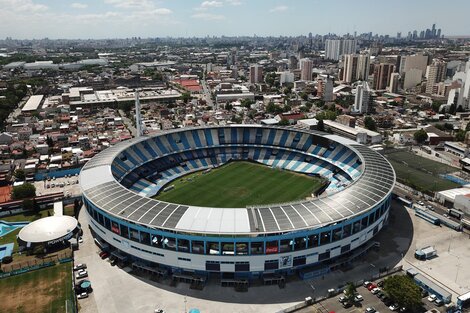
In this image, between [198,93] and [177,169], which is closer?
[177,169]

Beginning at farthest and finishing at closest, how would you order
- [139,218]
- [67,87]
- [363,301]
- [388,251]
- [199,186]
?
1. [67,87]
2. [199,186]
3. [388,251]
4. [139,218]
5. [363,301]

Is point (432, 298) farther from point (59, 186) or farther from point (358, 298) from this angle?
point (59, 186)

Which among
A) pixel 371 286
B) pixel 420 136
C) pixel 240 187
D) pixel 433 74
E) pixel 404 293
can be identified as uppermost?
pixel 433 74

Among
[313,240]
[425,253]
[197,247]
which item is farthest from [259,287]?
[425,253]

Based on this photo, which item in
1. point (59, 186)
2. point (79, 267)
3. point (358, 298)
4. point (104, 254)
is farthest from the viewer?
point (59, 186)

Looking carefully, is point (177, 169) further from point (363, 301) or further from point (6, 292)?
point (363, 301)

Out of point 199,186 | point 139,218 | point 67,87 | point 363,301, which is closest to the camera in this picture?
point 363,301

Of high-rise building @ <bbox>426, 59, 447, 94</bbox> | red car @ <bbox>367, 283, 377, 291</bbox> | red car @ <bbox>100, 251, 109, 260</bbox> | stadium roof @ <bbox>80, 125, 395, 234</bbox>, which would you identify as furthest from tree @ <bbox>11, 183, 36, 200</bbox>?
high-rise building @ <bbox>426, 59, 447, 94</bbox>

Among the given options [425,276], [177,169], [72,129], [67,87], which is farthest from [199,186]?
[67,87]
